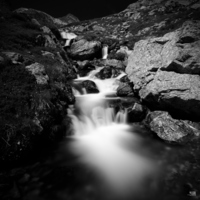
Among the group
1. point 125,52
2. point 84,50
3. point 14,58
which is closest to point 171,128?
point 14,58

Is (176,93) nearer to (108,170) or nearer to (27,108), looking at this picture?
(108,170)

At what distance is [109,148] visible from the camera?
7238 millimetres

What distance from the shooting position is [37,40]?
17125 mm

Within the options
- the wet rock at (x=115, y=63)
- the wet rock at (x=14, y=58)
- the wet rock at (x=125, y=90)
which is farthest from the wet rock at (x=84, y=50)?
the wet rock at (x=14, y=58)

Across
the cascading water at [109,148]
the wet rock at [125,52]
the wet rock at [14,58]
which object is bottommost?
the cascading water at [109,148]

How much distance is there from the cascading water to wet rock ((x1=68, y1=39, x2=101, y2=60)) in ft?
45.5

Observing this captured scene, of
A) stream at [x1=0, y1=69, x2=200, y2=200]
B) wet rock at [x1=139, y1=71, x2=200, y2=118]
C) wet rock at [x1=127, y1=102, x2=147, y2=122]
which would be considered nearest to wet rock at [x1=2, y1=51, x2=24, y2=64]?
stream at [x1=0, y1=69, x2=200, y2=200]

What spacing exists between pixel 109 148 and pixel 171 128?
3.46 m

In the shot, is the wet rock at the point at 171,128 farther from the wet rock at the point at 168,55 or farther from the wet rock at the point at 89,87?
the wet rock at the point at 89,87

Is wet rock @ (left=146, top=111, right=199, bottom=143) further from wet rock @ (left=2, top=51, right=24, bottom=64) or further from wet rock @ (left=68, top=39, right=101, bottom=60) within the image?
wet rock @ (left=68, top=39, right=101, bottom=60)

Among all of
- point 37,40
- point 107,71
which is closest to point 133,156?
point 107,71

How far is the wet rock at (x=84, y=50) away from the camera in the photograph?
78.5ft

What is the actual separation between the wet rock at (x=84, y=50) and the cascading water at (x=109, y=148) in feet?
45.5

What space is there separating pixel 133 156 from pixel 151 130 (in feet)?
7.58
